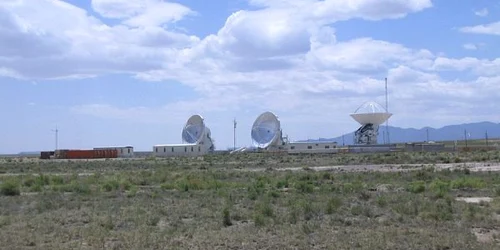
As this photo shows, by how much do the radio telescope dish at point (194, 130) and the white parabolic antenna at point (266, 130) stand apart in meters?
12.2

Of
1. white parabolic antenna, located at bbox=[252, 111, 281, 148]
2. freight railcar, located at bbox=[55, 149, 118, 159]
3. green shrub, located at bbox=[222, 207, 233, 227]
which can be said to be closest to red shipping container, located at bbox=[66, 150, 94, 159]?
freight railcar, located at bbox=[55, 149, 118, 159]

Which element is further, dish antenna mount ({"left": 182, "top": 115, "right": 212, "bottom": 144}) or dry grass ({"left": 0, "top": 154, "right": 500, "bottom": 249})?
dish antenna mount ({"left": 182, "top": 115, "right": 212, "bottom": 144})

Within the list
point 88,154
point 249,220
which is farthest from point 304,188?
point 88,154

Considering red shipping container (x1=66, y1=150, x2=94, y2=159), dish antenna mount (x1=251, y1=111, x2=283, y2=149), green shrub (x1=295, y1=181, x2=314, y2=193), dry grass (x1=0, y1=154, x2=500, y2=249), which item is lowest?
dry grass (x1=0, y1=154, x2=500, y2=249)

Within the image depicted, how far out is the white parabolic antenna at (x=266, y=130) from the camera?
15800 cm

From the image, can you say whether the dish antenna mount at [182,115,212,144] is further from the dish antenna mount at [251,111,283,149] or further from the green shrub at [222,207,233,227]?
the green shrub at [222,207,233,227]

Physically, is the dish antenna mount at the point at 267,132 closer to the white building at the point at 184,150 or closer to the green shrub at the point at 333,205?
the white building at the point at 184,150

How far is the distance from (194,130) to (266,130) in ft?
56.4

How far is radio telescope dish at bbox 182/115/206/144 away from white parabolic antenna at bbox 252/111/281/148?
40.1 feet

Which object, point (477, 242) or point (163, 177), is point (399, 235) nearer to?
point (477, 242)

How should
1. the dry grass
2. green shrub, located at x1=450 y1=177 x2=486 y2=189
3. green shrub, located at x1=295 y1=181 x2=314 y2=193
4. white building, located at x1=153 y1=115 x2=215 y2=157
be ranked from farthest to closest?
white building, located at x1=153 y1=115 x2=215 y2=157 < green shrub, located at x1=450 y1=177 x2=486 y2=189 < green shrub, located at x1=295 y1=181 x2=314 y2=193 < the dry grass

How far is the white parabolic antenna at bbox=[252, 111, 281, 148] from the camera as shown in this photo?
158000 mm

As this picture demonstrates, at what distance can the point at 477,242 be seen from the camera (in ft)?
58.5

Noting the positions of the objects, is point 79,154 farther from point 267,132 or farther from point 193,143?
point 267,132
